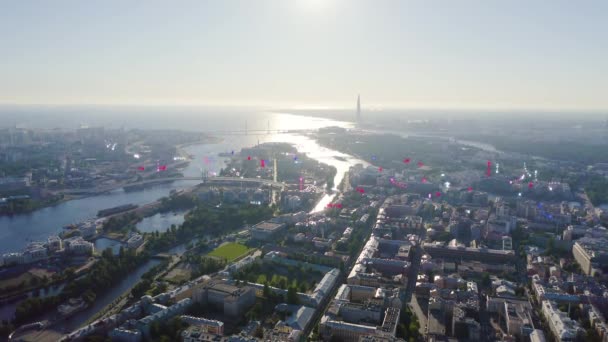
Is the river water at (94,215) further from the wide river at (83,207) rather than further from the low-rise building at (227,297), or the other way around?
the low-rise building at (227,297)

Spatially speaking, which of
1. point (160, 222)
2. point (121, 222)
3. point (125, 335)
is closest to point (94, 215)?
point (121, 222)

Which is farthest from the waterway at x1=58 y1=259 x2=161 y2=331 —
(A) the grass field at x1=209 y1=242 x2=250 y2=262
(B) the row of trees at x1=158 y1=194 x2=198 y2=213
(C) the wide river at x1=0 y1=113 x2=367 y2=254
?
(B) the row of trees at x1=158 y1=194 x2=198 y2=213

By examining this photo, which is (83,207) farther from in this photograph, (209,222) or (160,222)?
(209,222)

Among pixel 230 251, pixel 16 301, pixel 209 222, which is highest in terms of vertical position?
pixel 209 222

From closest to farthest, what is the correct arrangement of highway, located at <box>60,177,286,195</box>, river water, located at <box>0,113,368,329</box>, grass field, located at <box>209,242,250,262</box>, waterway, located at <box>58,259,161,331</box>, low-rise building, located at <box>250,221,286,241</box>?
waterway, located at <box>58,259,161,331</box> < river water, located at <box>0,113,368,329</box> < grass field, located at <box>209,242,250,262</box> < low-rise building, located at <box>250,221,286,241</box> < highway, located at <box>60,177,286,195</box>

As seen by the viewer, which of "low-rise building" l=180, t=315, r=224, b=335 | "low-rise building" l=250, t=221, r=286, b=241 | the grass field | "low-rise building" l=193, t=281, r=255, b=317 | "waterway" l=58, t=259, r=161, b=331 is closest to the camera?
"low-rise building" l=180, t=315, r=224, b=335

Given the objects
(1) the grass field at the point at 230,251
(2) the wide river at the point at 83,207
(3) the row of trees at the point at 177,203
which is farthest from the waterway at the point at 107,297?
(3) the row of trees at the point at 177,203

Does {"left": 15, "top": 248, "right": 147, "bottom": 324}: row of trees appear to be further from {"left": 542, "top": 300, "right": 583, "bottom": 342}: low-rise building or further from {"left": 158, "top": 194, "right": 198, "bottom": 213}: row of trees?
{"left": 542, "top": 300, "right": 583, "bottom": 342}: low-rise building

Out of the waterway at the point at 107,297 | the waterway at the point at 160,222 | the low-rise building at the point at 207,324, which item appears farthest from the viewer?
the waterway at the point at 160,222

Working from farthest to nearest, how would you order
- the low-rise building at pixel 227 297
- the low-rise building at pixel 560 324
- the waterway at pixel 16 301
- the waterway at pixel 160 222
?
the waterway at pixel 160 222 → the waterway at pixel 16 301 → the low-rise building at pixel 227 297 → the low-rise building at pixel 560 324
